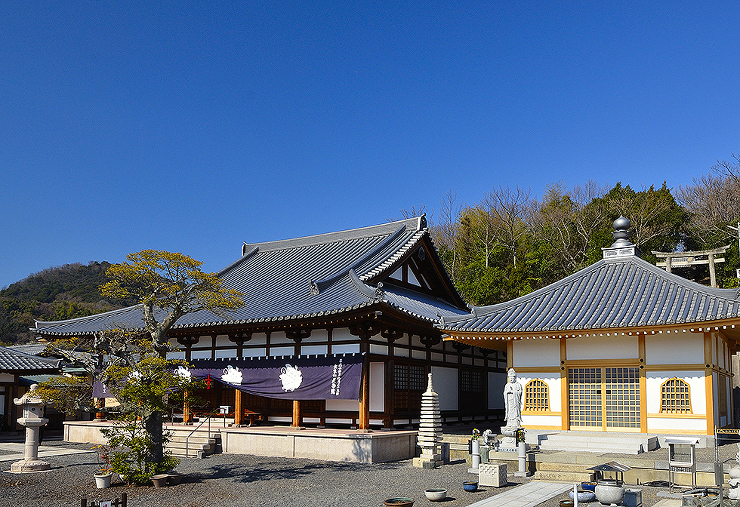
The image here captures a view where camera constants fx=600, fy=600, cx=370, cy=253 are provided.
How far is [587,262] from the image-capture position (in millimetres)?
37906

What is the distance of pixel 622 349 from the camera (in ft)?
58.1

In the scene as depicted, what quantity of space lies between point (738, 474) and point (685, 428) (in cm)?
630

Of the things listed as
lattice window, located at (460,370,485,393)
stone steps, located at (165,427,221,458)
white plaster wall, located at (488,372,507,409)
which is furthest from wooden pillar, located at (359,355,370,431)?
white plaster wall, located at (488,372,507,409)

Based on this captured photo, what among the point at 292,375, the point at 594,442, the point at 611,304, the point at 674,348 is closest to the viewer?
the point at 594,442

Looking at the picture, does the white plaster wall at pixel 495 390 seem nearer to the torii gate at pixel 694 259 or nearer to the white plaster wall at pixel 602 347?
the white plaster wall at pixel 602 347

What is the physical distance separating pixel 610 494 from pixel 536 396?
8.35m

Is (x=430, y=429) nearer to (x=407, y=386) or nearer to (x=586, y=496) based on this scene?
(x=407, y=386)

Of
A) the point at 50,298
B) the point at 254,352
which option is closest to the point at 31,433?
the point at 254,352

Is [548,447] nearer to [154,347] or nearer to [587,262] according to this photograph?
[154,347]

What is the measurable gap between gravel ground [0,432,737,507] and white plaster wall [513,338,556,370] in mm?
3855

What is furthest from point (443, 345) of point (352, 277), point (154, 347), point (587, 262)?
point (587, 262)

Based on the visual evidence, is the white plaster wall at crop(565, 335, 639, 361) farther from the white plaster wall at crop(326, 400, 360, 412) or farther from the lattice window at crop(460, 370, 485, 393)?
the white plaster wall at crop(326, 400, 360, 412)

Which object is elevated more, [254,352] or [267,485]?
[254,352]

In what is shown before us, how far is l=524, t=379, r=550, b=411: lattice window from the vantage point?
18422 mm
